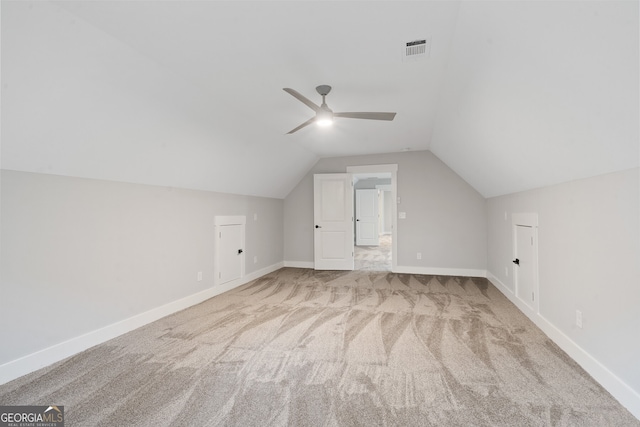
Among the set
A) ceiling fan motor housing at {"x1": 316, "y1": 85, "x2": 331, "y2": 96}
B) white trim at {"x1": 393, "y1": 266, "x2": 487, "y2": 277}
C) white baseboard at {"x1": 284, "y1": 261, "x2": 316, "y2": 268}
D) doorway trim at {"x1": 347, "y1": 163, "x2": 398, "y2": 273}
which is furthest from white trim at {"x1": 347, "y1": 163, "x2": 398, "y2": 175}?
ceiling fan motor housing at {"x1": 316, "y1": 85, "x2": 331, "y2": 96}

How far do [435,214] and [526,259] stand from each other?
2.38m

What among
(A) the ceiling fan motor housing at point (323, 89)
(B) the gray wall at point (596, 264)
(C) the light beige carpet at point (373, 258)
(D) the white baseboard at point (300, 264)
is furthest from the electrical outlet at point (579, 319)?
(D) the white baseboard at point (300, 264)

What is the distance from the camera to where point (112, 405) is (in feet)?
6.32

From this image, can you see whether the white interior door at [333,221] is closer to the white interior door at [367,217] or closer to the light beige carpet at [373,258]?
the light beige carpet at [373,258]

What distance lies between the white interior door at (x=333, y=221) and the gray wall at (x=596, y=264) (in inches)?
140

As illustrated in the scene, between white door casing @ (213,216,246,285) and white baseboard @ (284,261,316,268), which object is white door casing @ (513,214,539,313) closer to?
white baseboard @ (284,261,316,268)

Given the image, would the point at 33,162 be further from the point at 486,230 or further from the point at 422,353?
the point at 486,230

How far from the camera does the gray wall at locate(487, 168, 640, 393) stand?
1.84 metres

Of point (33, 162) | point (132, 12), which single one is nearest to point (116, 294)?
point (33, 162)

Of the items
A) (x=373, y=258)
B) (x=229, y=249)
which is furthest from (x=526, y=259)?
(x=373, y=258)

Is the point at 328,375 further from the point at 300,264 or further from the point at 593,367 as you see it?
the point at 300,264

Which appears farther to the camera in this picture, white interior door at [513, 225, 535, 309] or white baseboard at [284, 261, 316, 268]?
white baseboard at [284, 261, 316, 268]

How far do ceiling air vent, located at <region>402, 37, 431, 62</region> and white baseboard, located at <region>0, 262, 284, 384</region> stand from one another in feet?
11.7

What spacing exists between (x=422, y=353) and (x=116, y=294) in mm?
2926
